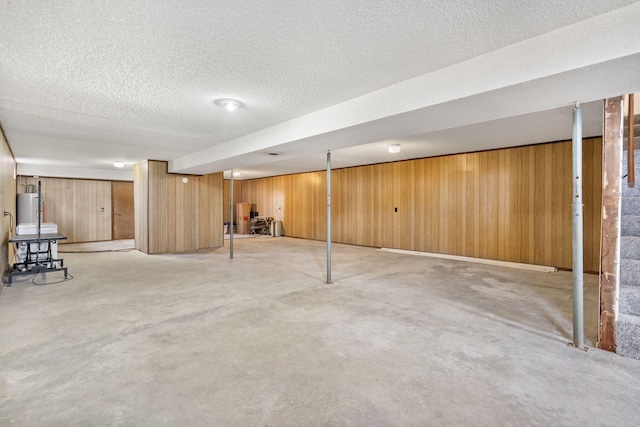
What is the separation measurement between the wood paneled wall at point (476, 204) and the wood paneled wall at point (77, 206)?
24.1ft

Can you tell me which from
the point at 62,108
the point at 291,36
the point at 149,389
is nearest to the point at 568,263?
the point at 291,36

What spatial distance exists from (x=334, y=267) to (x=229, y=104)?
3735mm

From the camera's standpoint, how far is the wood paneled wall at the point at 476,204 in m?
5.73

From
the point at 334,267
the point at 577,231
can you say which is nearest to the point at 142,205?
the point at 334,267

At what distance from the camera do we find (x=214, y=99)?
3428 millimetres

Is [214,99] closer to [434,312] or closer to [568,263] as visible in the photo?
[434,312]

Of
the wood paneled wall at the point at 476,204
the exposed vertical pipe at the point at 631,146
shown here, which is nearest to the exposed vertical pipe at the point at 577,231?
the exposed vertical pipe at the point at 631,146

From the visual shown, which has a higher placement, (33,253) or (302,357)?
(33,253)

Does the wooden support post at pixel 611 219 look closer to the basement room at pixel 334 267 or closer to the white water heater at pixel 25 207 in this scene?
the basement room at pixel 334 267

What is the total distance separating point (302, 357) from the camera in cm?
246

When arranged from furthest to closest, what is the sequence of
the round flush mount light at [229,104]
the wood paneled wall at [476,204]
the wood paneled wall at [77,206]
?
the wood paneled wall at [77,206] → the wood paneled wall at [476,204] → the round flush mount light at [229,104]

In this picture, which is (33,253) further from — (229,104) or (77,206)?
(77,206)

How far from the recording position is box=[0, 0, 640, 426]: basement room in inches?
74.2

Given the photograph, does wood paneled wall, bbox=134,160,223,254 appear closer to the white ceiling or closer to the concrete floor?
the concrete floor
